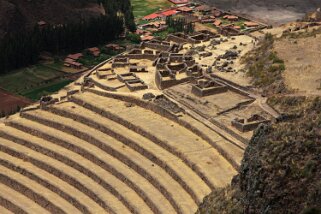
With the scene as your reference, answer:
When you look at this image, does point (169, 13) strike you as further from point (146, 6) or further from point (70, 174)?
point (70, 174)

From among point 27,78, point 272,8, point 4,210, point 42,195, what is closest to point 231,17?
point 272,8

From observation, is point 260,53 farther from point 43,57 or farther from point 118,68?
point 43,57

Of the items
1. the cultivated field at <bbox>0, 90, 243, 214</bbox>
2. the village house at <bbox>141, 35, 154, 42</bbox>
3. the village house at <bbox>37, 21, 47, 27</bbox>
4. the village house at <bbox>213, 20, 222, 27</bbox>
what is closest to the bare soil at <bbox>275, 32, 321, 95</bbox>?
the cultivated field at <bbox>0, 90, 243, 214</bbox>

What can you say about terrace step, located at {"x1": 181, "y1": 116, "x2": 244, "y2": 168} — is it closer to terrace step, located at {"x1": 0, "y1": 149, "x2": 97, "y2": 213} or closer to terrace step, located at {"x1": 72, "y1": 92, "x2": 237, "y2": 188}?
terrace step, located at {"x1": 72, "y1": 92, "x2": 237, "y2": 188}

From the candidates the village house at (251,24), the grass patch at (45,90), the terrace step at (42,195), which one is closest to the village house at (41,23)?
the grass patch at (45,90)

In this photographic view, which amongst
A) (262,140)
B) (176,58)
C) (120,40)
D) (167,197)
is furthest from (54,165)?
(120,40)

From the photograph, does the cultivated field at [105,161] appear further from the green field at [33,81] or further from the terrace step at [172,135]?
the green field at [33,81]

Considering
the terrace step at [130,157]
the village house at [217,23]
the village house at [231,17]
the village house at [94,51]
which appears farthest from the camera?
the village house at [231,17]
